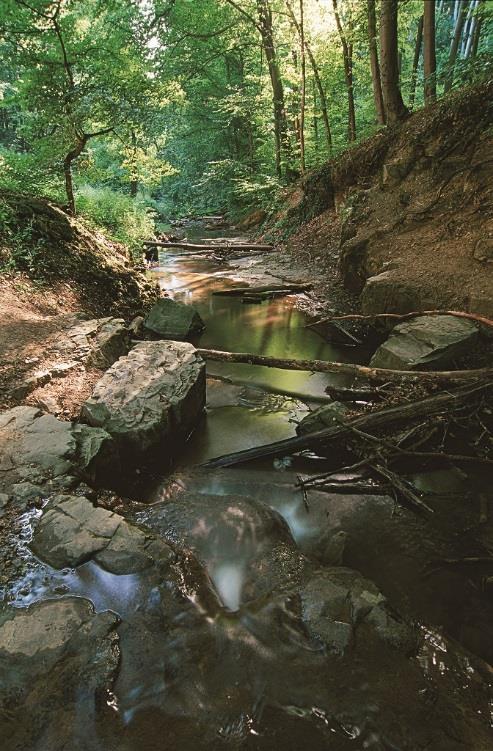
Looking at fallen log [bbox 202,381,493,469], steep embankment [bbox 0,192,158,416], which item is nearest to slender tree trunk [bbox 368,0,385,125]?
steep embankment [bbox 0,192,158,416]

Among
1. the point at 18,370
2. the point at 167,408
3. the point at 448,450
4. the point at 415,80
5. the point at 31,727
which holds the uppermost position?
the point at 415,80

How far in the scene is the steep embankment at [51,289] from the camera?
4.99m

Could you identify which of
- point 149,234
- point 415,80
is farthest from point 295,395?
point 415,80

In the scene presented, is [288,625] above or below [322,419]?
below

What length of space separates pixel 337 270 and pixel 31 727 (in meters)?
10.8

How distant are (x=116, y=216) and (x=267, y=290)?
5.02 metres

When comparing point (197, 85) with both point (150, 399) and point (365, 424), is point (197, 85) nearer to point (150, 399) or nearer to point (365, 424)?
point (150, 399)

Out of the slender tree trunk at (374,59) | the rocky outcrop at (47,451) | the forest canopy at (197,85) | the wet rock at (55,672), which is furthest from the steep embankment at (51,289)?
the slender tree trunk at (374,59)

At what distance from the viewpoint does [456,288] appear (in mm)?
6836

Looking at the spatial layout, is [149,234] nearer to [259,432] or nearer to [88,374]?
[88,374]

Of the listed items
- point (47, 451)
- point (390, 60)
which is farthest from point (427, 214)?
point (47, 451)

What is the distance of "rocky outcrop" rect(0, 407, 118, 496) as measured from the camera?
340 centimetres

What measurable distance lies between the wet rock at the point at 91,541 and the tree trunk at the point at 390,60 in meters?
11.2

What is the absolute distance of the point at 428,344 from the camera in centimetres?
572
